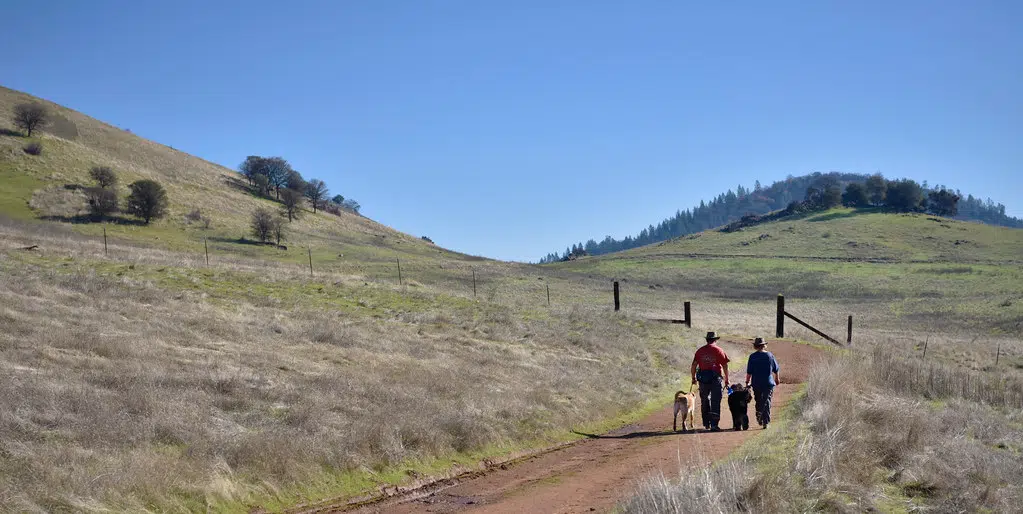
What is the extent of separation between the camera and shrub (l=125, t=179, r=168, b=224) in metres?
65.4

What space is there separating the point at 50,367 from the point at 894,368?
1886 cm

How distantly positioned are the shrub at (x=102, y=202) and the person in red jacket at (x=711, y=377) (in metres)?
64.9

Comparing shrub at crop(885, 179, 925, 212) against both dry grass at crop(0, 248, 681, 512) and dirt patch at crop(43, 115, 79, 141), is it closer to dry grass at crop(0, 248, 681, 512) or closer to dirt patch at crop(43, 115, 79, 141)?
dry grass at crop(0, 248, 681, 512)

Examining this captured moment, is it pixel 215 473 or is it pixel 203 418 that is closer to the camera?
pixel 215 473

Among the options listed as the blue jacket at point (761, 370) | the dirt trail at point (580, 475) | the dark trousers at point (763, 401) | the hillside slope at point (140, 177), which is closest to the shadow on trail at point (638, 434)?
the dirt trail at point (580, 475)

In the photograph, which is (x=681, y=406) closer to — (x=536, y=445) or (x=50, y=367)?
(x=536, y=445)

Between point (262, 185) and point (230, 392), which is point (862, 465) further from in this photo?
point (262, 185)

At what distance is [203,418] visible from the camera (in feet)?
32.6

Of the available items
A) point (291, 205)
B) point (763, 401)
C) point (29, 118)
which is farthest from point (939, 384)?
point (29, 118)

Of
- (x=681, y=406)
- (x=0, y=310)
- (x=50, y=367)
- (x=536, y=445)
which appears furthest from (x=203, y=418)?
(x=681, y=406)

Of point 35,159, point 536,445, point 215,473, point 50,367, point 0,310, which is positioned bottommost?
point 536,445

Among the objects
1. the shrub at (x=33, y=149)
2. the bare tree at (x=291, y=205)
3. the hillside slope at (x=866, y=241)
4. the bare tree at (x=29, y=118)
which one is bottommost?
the hillside slope at (x=866, y=241)

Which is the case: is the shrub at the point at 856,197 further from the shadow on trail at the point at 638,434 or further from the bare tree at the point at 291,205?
the shadow on trail at the point at 638,434

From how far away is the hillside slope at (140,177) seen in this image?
200 feet
